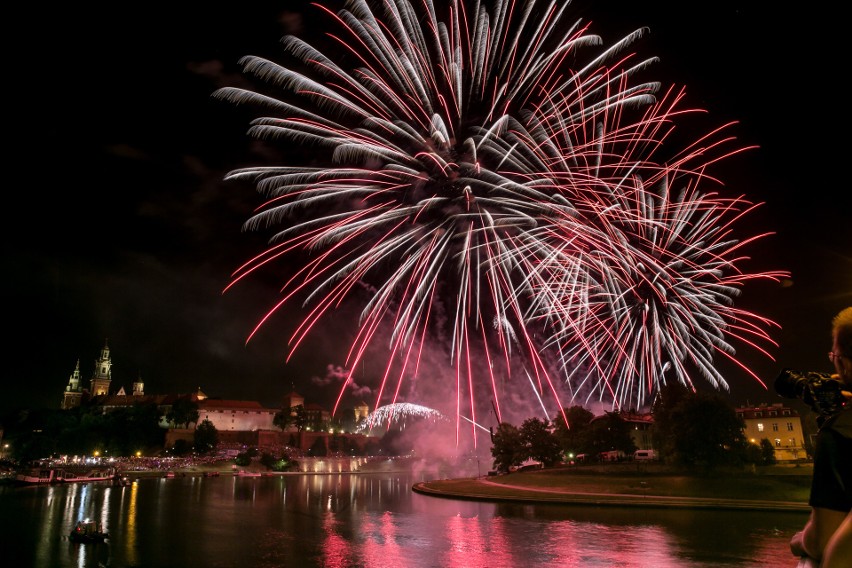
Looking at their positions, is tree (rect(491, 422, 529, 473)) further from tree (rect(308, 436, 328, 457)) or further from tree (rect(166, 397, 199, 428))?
tree (rect(166, 397, 199, 428))

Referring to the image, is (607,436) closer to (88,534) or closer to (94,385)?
(88,534)

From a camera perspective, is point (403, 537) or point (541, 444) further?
point (541, 444)

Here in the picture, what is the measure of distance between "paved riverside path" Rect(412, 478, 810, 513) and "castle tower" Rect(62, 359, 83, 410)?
141130mm

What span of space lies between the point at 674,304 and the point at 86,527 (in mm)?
26775

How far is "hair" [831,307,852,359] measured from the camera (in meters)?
2.25

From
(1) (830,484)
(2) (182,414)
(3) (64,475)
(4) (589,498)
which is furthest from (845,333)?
(2) (182,414)

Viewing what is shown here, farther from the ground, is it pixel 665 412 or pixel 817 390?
pixel 665 412

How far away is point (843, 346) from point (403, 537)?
22.4m

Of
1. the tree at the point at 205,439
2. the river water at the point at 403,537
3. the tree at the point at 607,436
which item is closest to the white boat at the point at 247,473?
the tree at the point at 205,439

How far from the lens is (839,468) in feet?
6.43

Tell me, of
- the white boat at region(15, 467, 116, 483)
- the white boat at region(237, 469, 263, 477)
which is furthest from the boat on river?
the white boat at region(237, 469, 263, 477)

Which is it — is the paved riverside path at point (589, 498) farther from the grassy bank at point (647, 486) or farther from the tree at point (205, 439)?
the tree at point (205, 439)

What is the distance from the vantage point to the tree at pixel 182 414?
121 metres

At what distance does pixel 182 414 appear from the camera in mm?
121562
